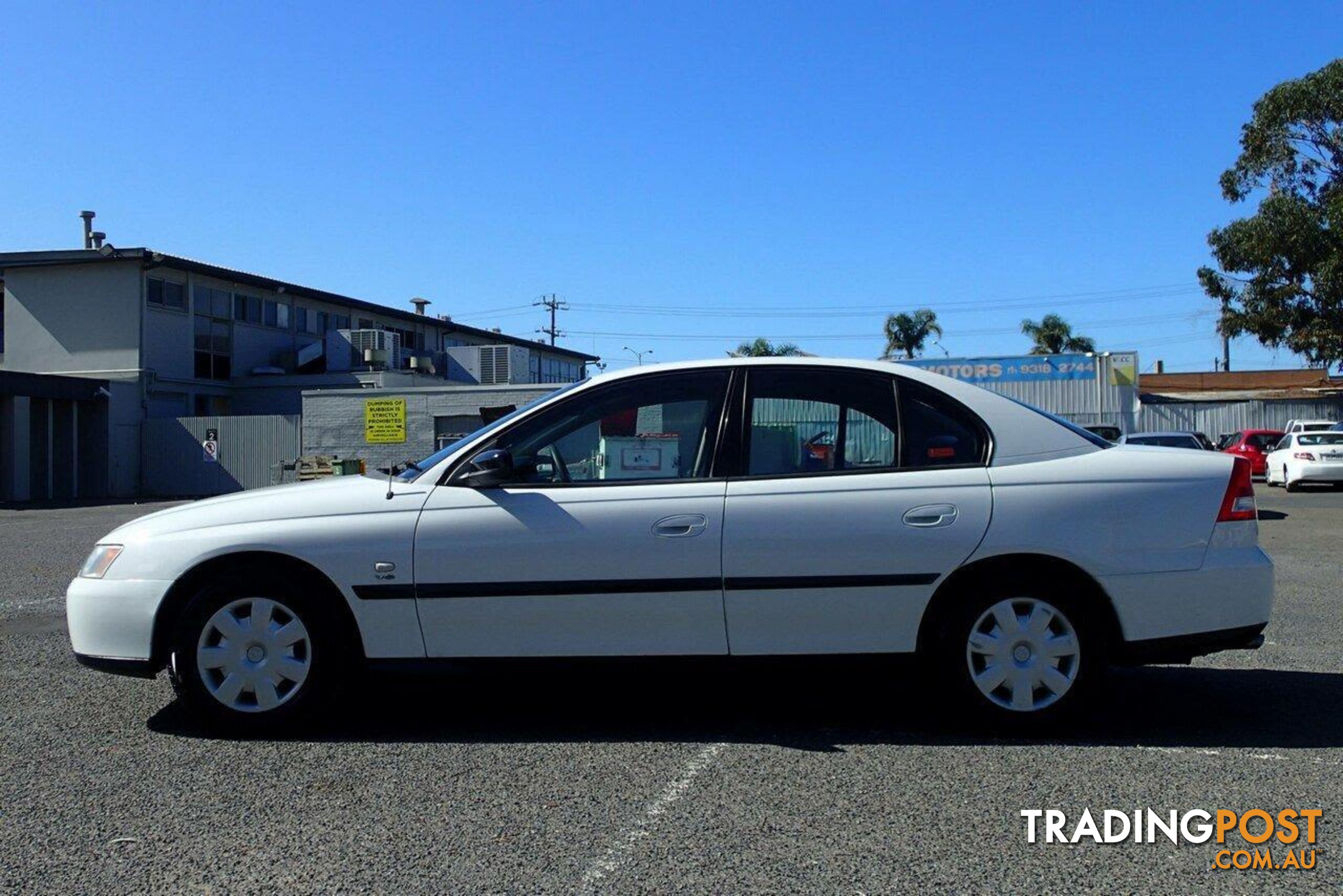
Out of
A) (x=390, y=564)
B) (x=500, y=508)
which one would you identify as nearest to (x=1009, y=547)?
(x=500, y=508)

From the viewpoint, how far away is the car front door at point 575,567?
473 centimetres

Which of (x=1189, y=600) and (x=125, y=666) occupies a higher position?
(x=1189, y=600)

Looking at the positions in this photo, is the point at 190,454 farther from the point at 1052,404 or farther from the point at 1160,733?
the point at 1160,733

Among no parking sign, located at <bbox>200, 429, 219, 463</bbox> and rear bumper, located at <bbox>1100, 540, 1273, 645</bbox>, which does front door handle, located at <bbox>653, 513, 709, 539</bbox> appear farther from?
no parking sign, located at <bbox>200, 429, 219, 463</bbox>

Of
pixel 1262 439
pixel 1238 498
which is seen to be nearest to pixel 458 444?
pixel 1238 498

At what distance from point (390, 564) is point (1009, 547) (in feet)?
8.44

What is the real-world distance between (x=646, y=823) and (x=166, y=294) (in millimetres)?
33686

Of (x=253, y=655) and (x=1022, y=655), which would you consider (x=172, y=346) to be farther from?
(x=1022, y=655)

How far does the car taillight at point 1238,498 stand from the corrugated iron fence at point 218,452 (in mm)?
28231

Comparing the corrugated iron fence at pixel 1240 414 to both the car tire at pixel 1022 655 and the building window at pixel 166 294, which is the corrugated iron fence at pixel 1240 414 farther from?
the car tire at pixel 1022 655

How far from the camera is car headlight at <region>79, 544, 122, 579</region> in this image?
4957mm

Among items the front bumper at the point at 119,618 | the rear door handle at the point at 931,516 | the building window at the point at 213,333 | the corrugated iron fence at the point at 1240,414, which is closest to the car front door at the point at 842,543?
the rear door handle at the point at 931,516

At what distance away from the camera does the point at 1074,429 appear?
5148 mm

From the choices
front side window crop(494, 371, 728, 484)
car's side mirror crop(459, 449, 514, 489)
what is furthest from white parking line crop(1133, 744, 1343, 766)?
car's side mirror crop(459, 449, 514, 489)
